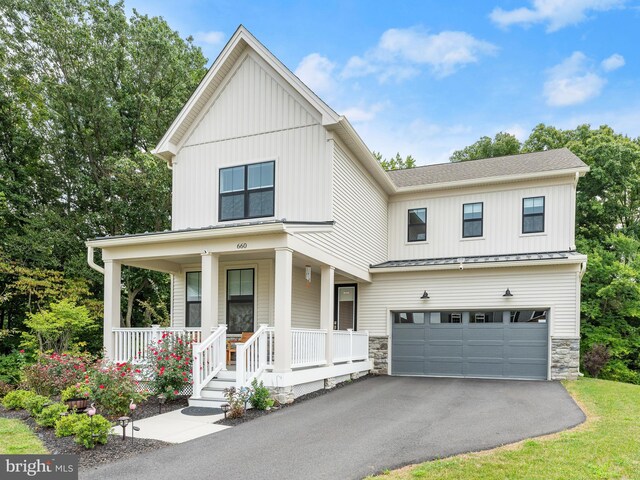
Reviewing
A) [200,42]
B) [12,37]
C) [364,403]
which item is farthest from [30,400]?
[200,42]

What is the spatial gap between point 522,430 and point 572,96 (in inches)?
858

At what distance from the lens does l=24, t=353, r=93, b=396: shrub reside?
8.98 m

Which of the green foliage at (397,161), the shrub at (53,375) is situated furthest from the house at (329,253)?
the green foliage at (397,161)

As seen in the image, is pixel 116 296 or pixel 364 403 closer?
pixel 364 403

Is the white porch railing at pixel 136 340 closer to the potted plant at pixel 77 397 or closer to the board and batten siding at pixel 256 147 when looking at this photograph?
the potted plant at pixel 77 397

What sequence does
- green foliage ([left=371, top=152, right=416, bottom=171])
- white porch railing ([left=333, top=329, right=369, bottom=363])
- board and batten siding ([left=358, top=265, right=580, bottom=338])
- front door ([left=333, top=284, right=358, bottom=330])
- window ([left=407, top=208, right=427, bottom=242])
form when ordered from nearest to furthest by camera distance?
white porch railing ([left=333, top=329, right=369, bottom=363]) → board and batten siding ([left=358, top=265, right=580, bottom=338]) → front door ([left=333, top=284, right=358, bottom=330]) → window ([left=407, top=208, right=427, bottom=242]) → green foliage ([left=371, top=152, right=416, bottom=171])

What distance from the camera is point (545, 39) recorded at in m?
17.5

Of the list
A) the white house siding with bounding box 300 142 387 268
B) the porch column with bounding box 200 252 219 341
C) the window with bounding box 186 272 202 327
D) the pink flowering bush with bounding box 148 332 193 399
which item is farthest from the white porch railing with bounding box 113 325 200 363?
the white house siding with bounding box 300 142 387 268

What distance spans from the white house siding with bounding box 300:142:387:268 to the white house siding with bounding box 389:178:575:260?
2.75 feet

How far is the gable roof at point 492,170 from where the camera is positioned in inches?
564

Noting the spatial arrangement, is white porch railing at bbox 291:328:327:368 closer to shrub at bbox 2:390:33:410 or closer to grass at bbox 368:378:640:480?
grass at bbox 368:378:640:480

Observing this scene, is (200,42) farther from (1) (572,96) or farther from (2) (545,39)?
(1) (572,96)

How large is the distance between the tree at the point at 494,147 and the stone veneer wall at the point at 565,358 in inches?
558

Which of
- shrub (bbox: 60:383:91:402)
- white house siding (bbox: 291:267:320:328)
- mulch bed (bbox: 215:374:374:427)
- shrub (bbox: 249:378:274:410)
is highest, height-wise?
white house siding (bbox: 291:267:320:328)
